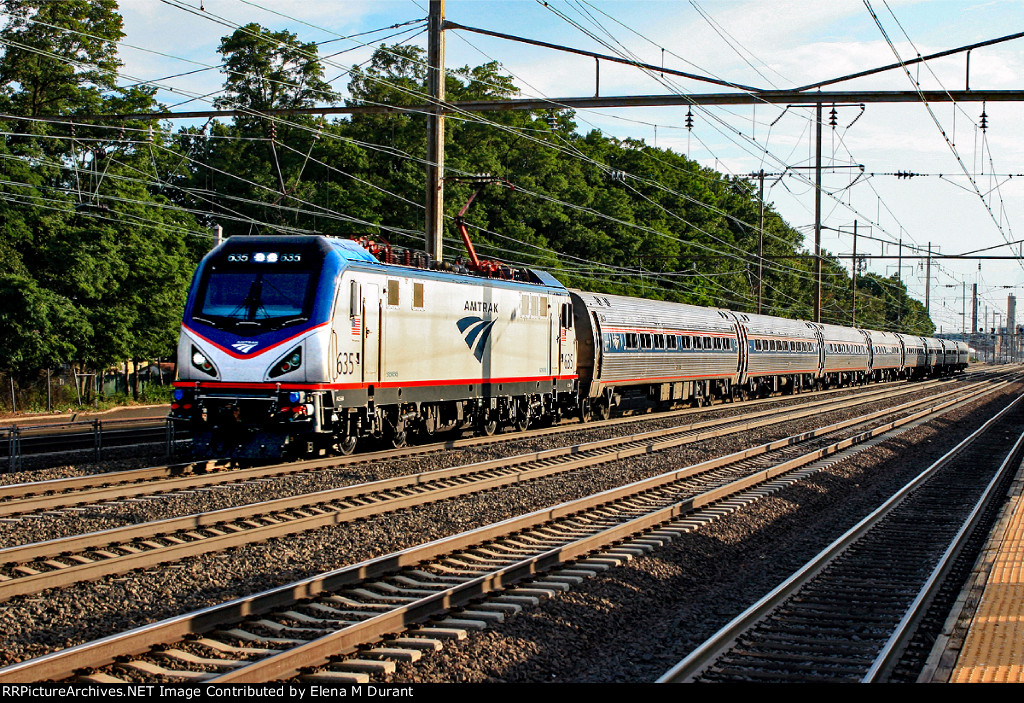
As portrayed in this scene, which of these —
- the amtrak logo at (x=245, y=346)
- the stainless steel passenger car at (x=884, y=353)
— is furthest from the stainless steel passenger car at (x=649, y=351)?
the stainless steel passenger car at (x=884, y=353)

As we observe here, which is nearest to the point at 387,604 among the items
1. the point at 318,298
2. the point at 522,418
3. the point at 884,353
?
the point at 318,298

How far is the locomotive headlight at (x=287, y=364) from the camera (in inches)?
610

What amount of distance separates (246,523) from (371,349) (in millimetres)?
5820

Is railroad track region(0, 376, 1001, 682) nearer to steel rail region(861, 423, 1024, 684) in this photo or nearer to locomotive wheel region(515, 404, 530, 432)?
steel rail region(861, 423, 1024, 684)

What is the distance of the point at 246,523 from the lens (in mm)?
11625

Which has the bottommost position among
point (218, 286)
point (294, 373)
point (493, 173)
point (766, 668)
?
point (766, 668)

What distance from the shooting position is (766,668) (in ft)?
24.1

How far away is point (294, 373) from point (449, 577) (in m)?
6.83

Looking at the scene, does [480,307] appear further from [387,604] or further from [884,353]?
[884,353]

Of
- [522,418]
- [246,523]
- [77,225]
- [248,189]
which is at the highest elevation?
[248,189]

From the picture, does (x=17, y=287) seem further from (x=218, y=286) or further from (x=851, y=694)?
(x=851, y=694)

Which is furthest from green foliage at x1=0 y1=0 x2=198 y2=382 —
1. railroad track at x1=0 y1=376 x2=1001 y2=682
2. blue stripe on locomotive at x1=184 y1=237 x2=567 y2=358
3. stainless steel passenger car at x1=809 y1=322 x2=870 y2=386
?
stainless steel passenger car at x1=809 y1=322 x2=870 y2=386

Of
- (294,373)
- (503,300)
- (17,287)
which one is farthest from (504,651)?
(17,287)

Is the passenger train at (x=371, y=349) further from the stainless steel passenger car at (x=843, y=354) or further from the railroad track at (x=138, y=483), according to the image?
the stainless steel passenger car at (x=843, y=354)
